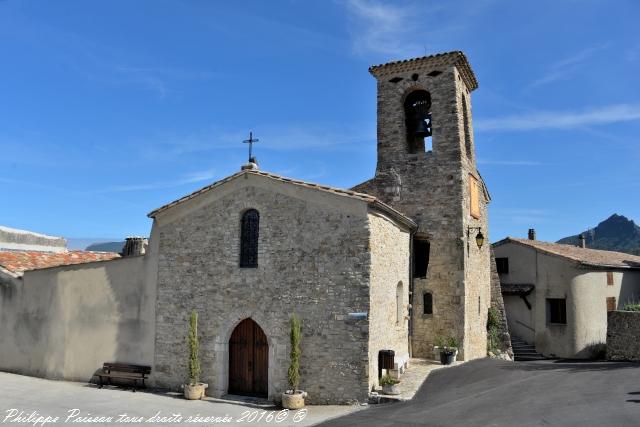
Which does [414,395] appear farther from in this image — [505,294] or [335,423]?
[505,294]

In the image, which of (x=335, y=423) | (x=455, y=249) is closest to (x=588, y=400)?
(x=335, y=423)

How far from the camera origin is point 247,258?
1422cm

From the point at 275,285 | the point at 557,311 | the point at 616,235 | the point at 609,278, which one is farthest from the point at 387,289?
the point at 616,235

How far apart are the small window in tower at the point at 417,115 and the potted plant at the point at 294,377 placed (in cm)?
960

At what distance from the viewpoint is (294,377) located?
1261 centimetres

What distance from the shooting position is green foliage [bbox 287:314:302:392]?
12.6 meters

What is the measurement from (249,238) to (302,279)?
214 cm

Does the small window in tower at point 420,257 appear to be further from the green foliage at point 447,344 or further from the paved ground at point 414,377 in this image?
the paved ground at point 414,377

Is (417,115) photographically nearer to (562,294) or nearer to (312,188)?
(312,188)

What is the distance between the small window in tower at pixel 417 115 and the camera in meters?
19.3

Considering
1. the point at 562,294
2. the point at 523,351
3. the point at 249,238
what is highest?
the point at 249,238

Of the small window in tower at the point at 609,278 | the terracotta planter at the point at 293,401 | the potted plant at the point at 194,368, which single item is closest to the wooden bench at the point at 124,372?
the potted plant at the point at 194,368

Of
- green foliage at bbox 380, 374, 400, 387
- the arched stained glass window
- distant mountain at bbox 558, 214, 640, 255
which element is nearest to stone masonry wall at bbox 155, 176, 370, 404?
the arched stained glass window

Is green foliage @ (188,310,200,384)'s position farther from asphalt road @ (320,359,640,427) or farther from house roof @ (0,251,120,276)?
asphalt road @ (320,359,640,427)
